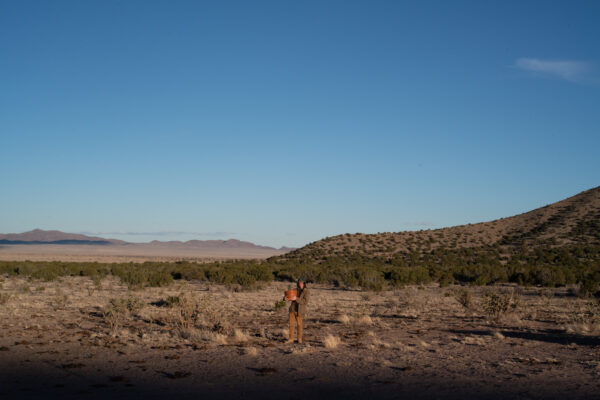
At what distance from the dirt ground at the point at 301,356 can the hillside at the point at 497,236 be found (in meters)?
43.0

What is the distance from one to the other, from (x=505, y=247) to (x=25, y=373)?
58732mm

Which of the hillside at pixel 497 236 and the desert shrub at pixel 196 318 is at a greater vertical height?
the hillside at pixel 497 236

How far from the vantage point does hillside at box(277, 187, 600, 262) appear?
60250mm

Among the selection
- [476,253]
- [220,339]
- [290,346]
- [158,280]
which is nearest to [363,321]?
[290,346]

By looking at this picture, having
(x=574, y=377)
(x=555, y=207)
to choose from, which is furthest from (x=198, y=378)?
(x=555, y=207)

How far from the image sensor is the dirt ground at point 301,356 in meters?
9.51

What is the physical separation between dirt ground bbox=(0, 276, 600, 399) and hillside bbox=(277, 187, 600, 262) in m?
43.0

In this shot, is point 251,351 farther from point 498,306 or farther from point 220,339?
point 498,306

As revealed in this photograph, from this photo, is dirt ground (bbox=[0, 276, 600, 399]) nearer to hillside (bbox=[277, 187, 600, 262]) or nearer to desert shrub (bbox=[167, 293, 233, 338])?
desert shrub (bbox=[167, 293, 233, 338])

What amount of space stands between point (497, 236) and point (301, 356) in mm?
60232

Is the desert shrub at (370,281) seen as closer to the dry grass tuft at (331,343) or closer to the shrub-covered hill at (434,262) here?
the shrub-covered hill at (434,262)

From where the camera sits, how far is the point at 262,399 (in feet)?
28.9

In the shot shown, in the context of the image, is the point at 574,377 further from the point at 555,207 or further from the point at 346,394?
the point at 555,207

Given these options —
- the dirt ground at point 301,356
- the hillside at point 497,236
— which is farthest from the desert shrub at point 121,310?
the hillside at point 497,236
